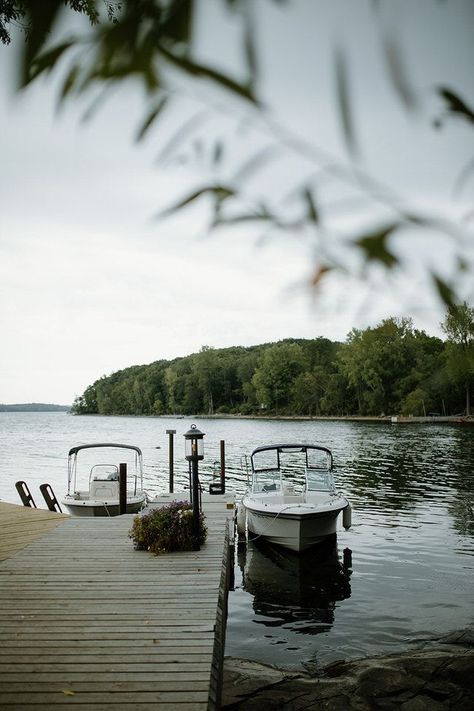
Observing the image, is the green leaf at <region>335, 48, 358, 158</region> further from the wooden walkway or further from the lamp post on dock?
the lamp post on dock

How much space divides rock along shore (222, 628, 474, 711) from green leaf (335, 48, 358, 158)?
7.87 m

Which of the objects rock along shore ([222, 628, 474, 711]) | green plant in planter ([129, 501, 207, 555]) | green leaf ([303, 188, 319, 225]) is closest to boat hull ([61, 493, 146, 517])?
green plant in planter ([129, 501, 207, 555])

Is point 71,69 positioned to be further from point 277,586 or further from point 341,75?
point 277,586

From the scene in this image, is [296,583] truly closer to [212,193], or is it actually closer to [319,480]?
[319,480]

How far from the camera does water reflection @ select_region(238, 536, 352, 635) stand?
11719 mm

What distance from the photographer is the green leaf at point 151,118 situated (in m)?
1.07

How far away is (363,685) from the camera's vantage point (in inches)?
Answer: 303

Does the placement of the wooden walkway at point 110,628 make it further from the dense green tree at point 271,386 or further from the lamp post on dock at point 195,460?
the dense green tree at point 271,386

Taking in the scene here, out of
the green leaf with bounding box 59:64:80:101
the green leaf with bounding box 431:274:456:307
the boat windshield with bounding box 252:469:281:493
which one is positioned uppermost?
the green leaf with bounding box 59:64:80:101

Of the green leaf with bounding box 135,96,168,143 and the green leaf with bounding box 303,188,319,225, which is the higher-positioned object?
the green leaf with bounding box 135,96,168,143

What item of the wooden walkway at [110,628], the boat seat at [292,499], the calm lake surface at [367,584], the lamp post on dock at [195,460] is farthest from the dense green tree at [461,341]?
the boat seat at [292,499]

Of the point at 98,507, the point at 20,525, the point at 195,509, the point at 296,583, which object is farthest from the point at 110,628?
the point at 98,507

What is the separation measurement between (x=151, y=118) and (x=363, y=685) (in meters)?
8.57

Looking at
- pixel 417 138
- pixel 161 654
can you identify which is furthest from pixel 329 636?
pixel 417 138
